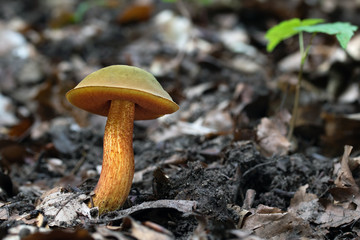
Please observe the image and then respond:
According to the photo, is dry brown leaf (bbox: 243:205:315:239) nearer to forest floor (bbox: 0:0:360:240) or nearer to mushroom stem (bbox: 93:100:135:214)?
forest floor (bbox: 0:0:360:240)

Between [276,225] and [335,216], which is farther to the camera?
[335,216]

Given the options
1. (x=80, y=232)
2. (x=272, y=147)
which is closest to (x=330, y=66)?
(x=272, y=147)

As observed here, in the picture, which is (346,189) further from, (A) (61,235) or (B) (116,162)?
(A) (61,235)

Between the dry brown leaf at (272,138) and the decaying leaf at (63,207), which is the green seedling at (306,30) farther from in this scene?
the decaying leaf at (63,207)

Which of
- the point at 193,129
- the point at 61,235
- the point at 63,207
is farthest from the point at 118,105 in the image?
the point at 193,129

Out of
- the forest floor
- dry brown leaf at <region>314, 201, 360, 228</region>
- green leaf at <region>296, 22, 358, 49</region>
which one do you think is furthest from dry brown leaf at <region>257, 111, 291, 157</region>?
green leaf at <region>296, 22, 358, 49</region>

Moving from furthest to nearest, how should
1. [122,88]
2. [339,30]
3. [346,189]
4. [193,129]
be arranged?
[193,129], [339,30], [346,189], [122,88]

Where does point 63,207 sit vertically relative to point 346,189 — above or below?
above

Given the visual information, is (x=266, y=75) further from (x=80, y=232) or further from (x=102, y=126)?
(x=80, y=232)
